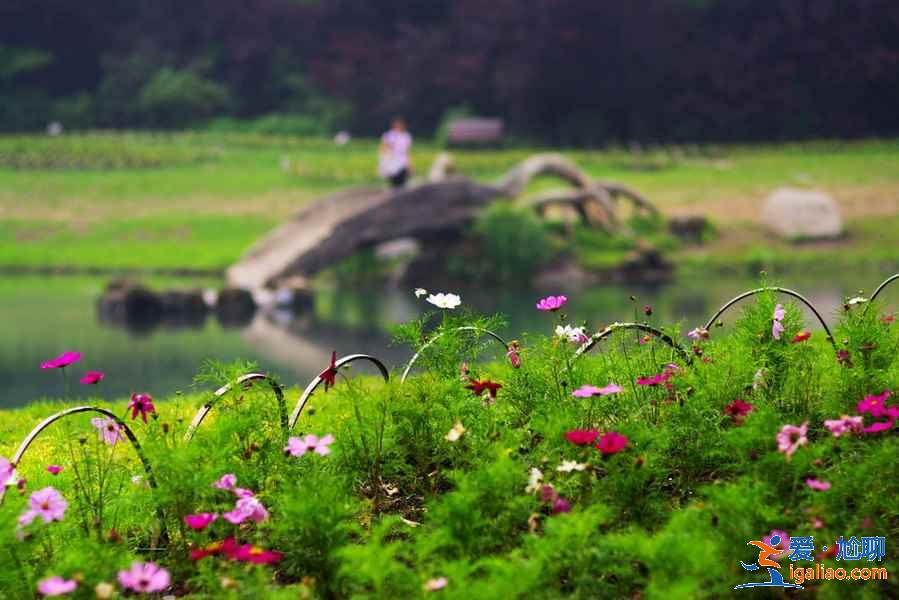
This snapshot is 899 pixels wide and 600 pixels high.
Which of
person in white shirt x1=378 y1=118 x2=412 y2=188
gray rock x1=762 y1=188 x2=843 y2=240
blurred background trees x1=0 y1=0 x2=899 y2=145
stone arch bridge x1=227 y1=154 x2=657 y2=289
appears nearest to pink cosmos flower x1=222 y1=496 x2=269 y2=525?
stone arch bridge x1=227 y1=154 x2=657 y2=289

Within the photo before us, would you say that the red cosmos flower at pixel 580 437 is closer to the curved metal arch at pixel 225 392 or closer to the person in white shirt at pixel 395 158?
the curved metal arch at pixel 225 392

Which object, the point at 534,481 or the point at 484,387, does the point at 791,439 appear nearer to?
the point at 534,481

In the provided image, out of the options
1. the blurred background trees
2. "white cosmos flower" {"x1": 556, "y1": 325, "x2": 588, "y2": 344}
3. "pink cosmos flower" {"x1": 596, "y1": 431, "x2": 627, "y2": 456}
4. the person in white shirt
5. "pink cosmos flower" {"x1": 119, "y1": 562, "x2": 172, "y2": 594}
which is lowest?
"pink cosmos flower" {"x1": 119, "y1": 562, "x2": 172, "y2": 594}

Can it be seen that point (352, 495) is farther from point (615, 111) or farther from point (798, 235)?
point (615, 111)

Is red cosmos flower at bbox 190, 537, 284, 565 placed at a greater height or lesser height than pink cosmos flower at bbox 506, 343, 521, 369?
lesser

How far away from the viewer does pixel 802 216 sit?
2356 centimetres

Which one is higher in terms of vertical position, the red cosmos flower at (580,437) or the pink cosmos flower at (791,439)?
the red cosmos flower at (580,437)

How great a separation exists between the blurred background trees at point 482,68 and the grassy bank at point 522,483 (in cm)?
3114

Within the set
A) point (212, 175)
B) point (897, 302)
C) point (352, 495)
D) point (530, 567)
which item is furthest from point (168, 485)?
point (212, 175)

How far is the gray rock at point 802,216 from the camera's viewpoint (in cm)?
2342

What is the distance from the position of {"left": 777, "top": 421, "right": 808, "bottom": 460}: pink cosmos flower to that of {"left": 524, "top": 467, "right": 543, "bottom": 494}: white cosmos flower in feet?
2.37

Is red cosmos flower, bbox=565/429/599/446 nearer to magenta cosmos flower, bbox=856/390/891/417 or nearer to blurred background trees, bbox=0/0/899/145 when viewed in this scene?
magenta cosmos flower, bbox=856/390/891/417

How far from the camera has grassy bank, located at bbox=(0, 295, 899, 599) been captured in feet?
11.6

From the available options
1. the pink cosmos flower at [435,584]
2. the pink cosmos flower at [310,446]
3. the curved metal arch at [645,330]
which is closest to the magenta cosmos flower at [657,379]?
the curved metal arch at [645,330]
